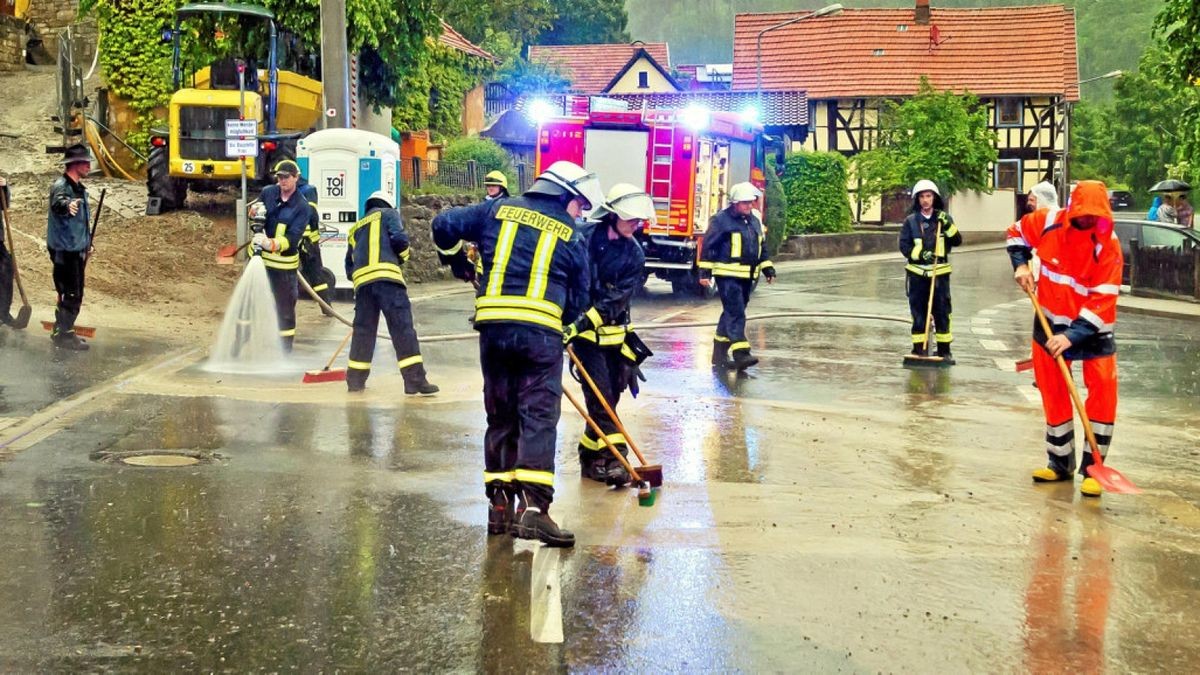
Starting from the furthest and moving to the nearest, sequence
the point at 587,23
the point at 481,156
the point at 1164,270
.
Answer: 1. the point at 587,23
2. the point at 481,156
3. the point at 1164,270

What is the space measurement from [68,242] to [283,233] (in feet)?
6.03

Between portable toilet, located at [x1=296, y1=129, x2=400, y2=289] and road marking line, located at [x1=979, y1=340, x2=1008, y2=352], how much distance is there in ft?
25.2

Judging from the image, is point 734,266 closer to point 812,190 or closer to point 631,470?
point 631,470

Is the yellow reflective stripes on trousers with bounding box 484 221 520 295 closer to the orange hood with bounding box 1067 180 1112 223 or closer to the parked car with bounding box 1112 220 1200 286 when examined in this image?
the orange hood with bounding box 1067 180 1112 223

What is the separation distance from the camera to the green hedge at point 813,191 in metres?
37.6

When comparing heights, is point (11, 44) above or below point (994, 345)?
above

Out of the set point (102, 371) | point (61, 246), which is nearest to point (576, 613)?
point (102, 371)

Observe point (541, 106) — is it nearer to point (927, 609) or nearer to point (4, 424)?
point (4, 424)

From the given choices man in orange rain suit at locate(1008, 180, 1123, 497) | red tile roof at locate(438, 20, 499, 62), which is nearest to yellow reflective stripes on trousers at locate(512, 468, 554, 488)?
man in orange rain suit at locate(1008, 180, 1123, 497)

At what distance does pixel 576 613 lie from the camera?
5543 millimetres

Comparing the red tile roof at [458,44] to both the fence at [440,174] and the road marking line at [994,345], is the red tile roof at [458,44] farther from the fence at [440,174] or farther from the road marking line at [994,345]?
the road marking line at [994,345]

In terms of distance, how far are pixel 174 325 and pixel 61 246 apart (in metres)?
2.65

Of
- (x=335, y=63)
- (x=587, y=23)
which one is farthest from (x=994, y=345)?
(x=587, y=23)

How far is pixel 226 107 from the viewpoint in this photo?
846 inches
